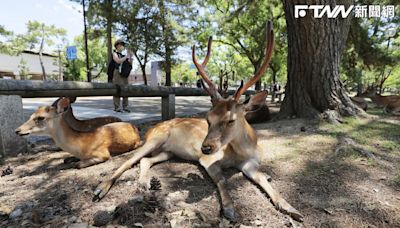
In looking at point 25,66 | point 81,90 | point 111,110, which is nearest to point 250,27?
point 111,110

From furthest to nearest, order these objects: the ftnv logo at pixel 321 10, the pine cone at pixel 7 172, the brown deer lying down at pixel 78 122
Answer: the ftnv logo at pixel 321 10
the brown deer lying down at pixel 78 122
the pine cone at pixel 7 172

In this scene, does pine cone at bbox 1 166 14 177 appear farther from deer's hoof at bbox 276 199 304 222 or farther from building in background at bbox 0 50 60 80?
building in background at bbox 0 50 60 80

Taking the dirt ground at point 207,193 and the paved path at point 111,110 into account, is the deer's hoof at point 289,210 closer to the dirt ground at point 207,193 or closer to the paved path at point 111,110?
the dirt ground at point 207,193

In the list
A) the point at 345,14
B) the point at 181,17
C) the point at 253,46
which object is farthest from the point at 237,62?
the point at 345,14

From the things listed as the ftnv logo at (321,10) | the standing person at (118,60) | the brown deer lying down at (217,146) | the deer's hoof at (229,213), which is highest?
the ftnv logo at (321,10)

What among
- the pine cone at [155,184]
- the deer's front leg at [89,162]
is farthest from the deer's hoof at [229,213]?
the deer's front leg at [89,162]

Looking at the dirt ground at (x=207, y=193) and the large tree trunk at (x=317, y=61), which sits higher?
the large tree trunk at (x=317, y=61)

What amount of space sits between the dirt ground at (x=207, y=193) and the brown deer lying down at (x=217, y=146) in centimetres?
7

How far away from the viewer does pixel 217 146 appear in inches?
88.3

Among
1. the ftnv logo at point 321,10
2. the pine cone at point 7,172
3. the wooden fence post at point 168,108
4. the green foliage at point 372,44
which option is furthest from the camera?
the green foliage at point 372,44

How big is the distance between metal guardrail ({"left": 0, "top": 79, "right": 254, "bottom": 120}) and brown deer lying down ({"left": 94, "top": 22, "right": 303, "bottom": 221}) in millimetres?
1428

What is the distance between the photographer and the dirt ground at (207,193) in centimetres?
194

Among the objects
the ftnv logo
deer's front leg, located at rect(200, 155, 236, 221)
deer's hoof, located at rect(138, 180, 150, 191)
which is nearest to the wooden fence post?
the ftnv logo

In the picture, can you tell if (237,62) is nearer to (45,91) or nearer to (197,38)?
(197,38)
